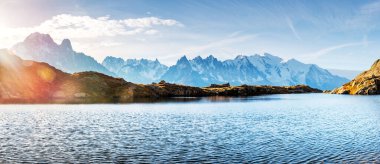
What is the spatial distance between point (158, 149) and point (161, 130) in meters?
23.3

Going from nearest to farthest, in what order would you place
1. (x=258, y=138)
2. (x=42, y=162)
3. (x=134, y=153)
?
(x=42, y=162)
(x=134, y=153)
(x=258, y=138)

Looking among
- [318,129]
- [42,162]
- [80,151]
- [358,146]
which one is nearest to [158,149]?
[80,151]

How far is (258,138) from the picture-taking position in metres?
66.2

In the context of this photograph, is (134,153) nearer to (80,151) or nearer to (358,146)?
(80,151)

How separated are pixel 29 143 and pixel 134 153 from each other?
20.7m

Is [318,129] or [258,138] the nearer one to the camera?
[258,138]

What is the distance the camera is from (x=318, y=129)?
262 ft

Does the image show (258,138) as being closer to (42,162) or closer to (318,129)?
(318,129)

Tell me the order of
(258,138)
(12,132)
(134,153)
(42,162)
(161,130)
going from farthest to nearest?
(161,130), (12,132), (258,138), (134,153), (42,162)

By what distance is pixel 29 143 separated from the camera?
59.8m

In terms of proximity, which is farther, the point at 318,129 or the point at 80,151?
the point at 318,129

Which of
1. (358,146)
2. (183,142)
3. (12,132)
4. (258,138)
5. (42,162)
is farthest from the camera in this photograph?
(12,132)

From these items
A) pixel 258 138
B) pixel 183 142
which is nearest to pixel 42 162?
pixel 183 142

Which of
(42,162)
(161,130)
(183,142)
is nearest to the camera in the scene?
(42,162)
